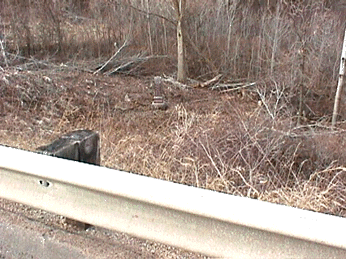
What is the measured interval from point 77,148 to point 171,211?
0.91 metres

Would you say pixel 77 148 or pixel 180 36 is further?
pixel 180 36

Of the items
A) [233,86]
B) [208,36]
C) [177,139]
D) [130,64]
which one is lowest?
[233,86]

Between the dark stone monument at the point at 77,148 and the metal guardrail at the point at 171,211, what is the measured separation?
0.89 feet

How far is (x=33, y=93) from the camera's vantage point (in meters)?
7.41

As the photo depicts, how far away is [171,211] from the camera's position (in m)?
1.78

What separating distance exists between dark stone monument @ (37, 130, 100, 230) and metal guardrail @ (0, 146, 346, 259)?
0.27 metres

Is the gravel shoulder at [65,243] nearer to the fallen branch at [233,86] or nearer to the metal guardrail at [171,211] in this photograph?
the metal guardrail at [171,211]

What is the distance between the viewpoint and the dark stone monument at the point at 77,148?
2.32m

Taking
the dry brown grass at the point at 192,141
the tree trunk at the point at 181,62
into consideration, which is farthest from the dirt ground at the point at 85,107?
the tree trunk at the point at 181,62

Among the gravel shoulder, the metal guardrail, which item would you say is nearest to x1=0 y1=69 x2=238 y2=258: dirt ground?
the gravel shoulder

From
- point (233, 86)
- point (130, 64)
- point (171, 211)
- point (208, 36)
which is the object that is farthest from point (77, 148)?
point (208, 36)

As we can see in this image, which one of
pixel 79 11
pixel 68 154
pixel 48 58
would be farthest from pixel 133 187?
pixel 79 11

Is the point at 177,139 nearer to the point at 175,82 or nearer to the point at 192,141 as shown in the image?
the point at 192,141

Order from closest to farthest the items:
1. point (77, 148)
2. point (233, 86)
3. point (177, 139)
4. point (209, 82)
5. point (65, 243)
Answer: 1. point (65, 243)
2. point (77, 148)
3. point (177, 139)
4. point (233, 86)
5. point (209, 82)
